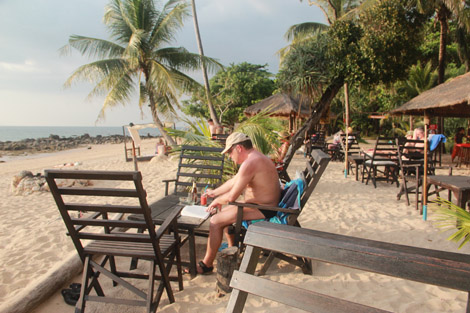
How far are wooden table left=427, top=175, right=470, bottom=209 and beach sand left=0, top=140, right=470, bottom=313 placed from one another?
1.65 feet

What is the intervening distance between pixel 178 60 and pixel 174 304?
12.4m

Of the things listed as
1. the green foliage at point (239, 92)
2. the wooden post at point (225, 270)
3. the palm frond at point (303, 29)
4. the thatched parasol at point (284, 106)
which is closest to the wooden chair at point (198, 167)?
the wooden post at point (225, 270)

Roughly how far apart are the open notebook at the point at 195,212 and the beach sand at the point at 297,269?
1.88ft

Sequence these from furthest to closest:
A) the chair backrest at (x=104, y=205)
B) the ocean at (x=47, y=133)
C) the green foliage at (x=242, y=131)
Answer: the ocean at (x=47, y=133) → the green foliage at (x=242, y=131) → the chair backrest at (x=104, y=205)

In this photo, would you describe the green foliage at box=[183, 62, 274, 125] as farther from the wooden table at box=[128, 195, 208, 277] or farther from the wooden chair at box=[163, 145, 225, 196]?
the wooden table at box=[128, 195, 208, 277]

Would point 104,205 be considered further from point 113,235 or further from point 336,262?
point 336,262

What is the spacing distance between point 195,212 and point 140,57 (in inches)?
449

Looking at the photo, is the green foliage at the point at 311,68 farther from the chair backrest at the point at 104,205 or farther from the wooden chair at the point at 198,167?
the chair backrest at the point at 104,205

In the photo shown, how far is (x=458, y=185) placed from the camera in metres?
3.37

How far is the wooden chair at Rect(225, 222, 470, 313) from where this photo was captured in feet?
2.54

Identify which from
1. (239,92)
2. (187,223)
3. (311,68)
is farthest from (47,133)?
(187,223)

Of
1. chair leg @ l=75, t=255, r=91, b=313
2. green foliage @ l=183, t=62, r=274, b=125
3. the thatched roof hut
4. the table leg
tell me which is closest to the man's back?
chair leg @ l=75, t=255, r=91, b=313

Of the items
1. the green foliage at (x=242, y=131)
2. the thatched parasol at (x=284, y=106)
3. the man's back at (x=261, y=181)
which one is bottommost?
the man's back at (x=261, y=181)

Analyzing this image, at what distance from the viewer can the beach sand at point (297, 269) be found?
7.16 ft
